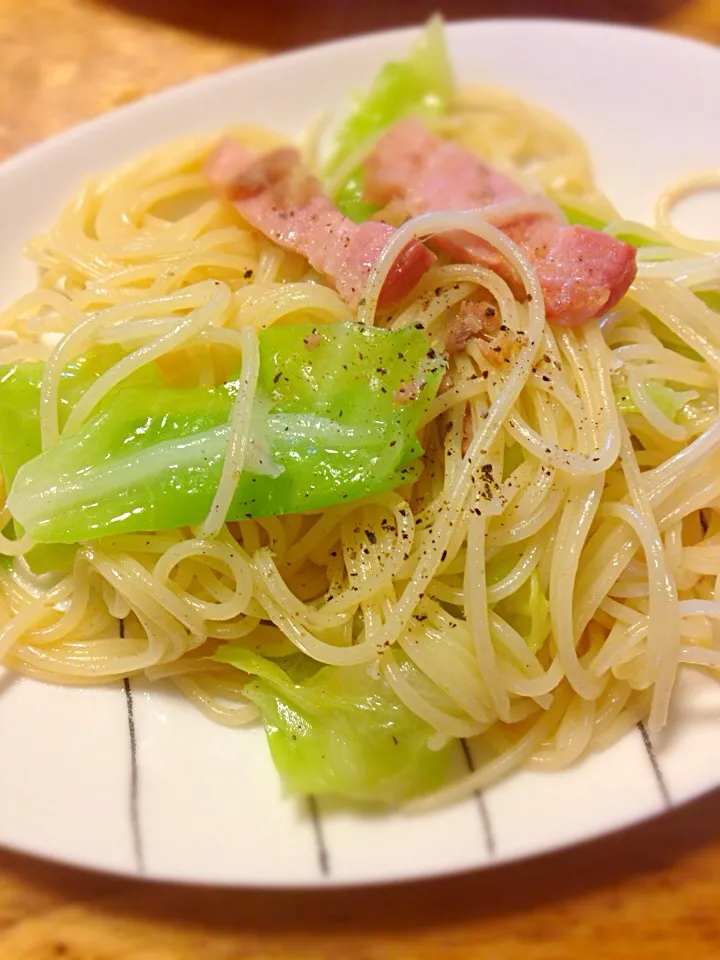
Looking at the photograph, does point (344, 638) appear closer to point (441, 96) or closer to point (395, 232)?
point (395, 232)

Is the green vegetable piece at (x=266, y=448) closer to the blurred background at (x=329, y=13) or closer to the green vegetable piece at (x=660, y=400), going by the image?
the green vegetable piece at (x=660, y=400)

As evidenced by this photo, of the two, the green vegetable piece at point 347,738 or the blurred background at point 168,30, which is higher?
the blurred background at point 168,30

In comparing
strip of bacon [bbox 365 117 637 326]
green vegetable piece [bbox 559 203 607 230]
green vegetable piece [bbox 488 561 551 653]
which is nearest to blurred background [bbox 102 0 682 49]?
strip of bacon [bbox 365 117 637 326]

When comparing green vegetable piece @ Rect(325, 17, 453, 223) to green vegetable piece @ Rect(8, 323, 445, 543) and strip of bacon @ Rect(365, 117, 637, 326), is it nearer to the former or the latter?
strip of bacon @ Rect(365, 117, 637, 326)

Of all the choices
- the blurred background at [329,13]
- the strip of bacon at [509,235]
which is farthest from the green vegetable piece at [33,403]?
the blurred background at [329,13]

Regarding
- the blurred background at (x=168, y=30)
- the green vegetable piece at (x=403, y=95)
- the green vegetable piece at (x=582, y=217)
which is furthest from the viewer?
the blurred background at (x=168, y=30)

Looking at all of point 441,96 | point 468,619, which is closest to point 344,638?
point 468,619

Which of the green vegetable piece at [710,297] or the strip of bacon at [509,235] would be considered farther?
Result: the green vegetable piece at [710,297]
